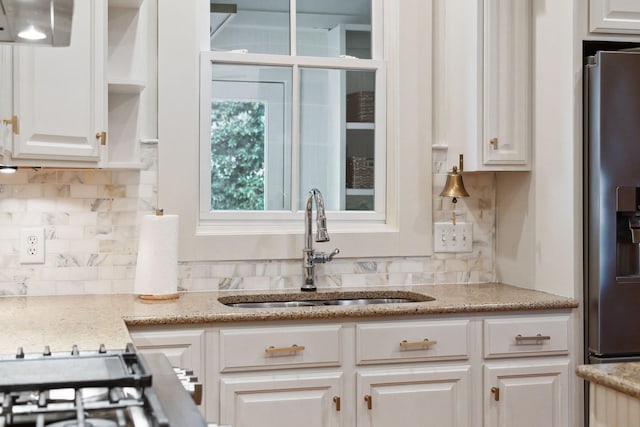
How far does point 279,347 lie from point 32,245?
1031 millimetres

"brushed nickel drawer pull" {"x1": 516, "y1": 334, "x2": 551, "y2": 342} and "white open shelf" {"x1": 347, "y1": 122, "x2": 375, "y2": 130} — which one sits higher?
"white open shelf" {"x1": 347, "y1": 122, "x2": 375, "y2": 130}

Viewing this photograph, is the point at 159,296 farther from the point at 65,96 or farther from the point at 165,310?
the point at 65,96

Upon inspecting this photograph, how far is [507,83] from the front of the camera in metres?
3.21

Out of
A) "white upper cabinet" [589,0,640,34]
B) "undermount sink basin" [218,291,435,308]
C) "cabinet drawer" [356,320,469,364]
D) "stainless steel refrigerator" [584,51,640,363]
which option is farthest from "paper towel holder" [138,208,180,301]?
"white upper cabinet" [589,0,640,34]

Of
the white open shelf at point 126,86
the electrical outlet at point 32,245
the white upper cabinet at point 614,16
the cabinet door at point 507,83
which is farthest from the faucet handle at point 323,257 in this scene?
the white upper cabinet at point 614,16

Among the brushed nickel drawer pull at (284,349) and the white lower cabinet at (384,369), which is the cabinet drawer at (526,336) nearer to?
the white lower cabinet at (384,369)

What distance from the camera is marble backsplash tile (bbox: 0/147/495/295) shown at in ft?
9.72

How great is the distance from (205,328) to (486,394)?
1.04 meters

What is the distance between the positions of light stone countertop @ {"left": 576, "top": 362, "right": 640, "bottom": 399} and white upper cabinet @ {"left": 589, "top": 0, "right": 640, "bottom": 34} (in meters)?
1.62

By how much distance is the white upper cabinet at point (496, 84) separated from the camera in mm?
3191

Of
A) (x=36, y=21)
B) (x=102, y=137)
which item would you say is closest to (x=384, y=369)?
(x=102, y=137)

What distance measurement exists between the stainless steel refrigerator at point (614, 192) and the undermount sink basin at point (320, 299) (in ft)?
2.06

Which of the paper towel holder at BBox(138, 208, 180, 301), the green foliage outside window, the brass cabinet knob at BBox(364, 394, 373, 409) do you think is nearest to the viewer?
the brass cabinet knob at BBox(364, 394, 373, 409)

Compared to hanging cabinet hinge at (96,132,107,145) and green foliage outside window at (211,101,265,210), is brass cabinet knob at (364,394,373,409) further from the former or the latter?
hanging cabinet hinge at (96,132,107,145)
